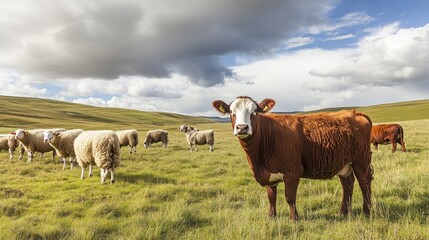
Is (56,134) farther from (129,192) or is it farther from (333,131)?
(333,131)

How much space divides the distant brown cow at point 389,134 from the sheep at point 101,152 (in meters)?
15.2

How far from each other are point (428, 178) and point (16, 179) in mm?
14931

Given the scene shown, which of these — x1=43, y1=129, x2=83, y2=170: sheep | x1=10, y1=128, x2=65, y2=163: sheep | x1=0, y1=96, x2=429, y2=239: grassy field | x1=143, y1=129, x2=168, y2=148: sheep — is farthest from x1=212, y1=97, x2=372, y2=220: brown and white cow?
x1=143, y1=129, x2=168, y2=148: sheep

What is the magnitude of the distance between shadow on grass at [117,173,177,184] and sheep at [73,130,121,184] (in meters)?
0.54

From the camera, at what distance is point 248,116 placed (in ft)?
19.1

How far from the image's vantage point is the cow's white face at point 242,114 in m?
5.57

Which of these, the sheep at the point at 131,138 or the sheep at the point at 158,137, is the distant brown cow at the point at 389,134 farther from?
the sheep at the point at 158,137

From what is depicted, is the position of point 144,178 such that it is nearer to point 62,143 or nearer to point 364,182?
point 62,143

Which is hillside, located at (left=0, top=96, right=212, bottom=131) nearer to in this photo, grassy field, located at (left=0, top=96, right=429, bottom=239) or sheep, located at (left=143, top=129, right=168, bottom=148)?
sheep, located at (left=143, top=129, right=168, bottom=148)

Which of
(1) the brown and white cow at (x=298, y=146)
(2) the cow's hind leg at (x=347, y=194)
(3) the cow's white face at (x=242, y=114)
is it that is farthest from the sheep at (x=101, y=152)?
(2) the cow's hind leg at (x=347, y=194)

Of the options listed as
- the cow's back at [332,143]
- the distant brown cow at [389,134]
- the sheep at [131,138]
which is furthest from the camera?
the sheep at [131,138]

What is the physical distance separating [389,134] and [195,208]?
15.0 m

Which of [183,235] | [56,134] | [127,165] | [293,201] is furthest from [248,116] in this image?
[56,134]

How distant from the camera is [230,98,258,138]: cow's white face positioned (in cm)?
557
